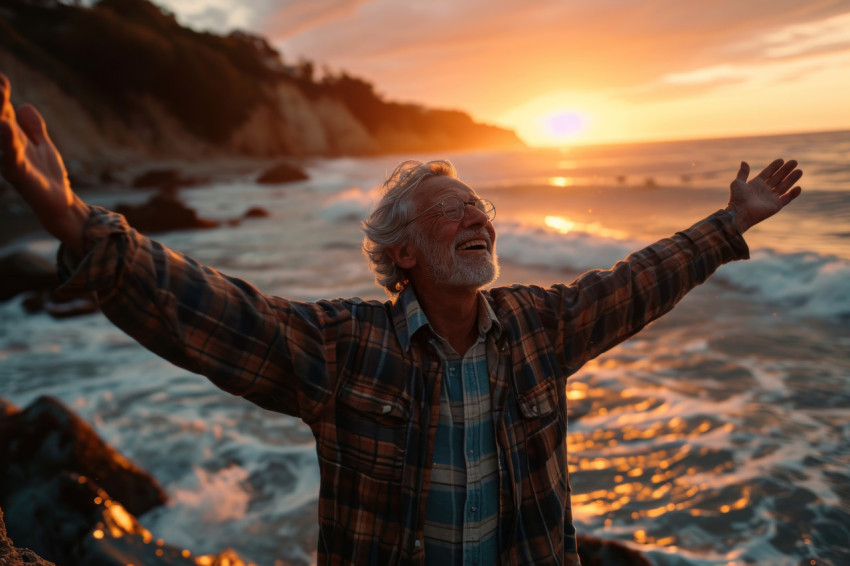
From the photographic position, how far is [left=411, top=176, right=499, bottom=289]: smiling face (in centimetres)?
220

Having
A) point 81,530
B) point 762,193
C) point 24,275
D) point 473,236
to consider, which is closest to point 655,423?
point 762,193

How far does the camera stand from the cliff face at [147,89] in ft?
123

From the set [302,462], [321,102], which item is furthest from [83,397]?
[321,102]

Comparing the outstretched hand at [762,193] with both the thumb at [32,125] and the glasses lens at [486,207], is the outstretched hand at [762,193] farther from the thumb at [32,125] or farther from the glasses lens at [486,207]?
the thumb at [32,125]

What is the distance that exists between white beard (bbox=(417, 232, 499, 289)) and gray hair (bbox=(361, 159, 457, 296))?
0.16 metres

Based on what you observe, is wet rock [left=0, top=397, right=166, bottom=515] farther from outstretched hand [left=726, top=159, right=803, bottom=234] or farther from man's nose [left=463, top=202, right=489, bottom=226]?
outstretched hand [left=726, top=159, right=803, bottom=234]

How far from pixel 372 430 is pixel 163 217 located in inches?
725

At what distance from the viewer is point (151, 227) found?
1798cm

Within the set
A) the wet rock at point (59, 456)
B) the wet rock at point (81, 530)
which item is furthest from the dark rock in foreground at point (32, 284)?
the wet rock at point (81, 530)

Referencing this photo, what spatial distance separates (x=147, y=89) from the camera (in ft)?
154

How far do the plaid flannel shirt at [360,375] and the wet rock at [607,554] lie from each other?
1.30 meters

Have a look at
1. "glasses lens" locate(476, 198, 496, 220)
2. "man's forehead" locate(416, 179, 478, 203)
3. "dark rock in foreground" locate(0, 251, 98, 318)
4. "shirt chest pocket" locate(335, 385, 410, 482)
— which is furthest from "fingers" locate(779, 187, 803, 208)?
"dark rock in foreground" locate(0, 251, 98, 318)

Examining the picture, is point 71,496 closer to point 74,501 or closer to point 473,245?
point 74,501

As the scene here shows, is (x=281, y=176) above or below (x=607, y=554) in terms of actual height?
above
